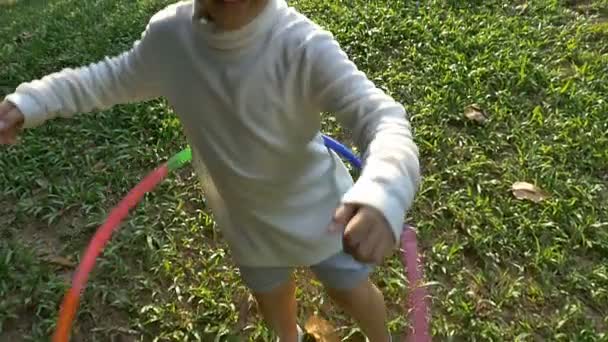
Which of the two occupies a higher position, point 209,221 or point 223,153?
point 223,153

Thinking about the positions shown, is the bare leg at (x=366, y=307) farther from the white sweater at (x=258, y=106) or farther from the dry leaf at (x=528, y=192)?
the dry leaf at (x=528, y=192)

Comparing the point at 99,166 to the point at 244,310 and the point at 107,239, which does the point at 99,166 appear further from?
the point at 244,310

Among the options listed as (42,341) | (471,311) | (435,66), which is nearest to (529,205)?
(471,311)

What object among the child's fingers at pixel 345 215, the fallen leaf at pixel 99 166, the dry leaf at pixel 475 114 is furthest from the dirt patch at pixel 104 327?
the dry leaf at pixel 475 114

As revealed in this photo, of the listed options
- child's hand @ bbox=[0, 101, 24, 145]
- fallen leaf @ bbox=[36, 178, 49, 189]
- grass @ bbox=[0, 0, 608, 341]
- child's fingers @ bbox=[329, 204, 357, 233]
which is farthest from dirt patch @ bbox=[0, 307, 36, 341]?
child's fingers @ bbox=[329, 204, 357, 233]

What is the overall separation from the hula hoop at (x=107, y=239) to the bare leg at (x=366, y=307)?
6.2 inches

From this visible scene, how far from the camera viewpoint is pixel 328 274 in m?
2.07

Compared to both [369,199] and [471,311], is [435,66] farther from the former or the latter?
[369,199]

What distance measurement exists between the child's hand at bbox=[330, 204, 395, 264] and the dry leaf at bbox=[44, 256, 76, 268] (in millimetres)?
1851

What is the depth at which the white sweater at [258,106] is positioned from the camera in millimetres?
1580

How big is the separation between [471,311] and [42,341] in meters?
1.43

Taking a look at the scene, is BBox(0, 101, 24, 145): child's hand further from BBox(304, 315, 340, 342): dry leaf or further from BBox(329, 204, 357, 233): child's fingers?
BBox(304, 315, 340, 342): dry leaf

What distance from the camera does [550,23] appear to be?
415 centimetres

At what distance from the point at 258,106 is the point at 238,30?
0.58 ft
